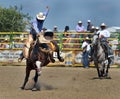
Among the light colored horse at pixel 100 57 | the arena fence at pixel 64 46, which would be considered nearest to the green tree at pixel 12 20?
the arena fence at pixel 64 46

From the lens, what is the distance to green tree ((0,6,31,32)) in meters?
57.1

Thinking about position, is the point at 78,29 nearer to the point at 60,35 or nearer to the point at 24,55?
the point at 60,35

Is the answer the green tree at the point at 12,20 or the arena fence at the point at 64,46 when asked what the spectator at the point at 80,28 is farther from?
the green tree at the point at 12,20

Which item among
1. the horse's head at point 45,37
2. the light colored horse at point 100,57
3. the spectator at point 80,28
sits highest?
the spectator at point 80,28

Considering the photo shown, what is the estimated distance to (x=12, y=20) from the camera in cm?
5916

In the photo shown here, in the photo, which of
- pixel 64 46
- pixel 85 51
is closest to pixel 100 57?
pixel 85 51

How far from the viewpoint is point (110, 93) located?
1288 cm

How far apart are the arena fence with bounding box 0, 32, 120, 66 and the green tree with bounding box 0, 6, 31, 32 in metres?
26.8

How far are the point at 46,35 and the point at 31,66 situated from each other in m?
1.01

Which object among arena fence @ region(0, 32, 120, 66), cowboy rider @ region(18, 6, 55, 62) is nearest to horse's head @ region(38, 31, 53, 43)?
cowboy rider @ region(18, 6, 55, 62)

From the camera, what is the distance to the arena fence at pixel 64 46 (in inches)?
1061

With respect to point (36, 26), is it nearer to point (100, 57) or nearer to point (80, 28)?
point (100, 57)

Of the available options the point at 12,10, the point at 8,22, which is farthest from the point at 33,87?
the point at 12,10

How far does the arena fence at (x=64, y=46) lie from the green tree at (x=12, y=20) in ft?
87.9
